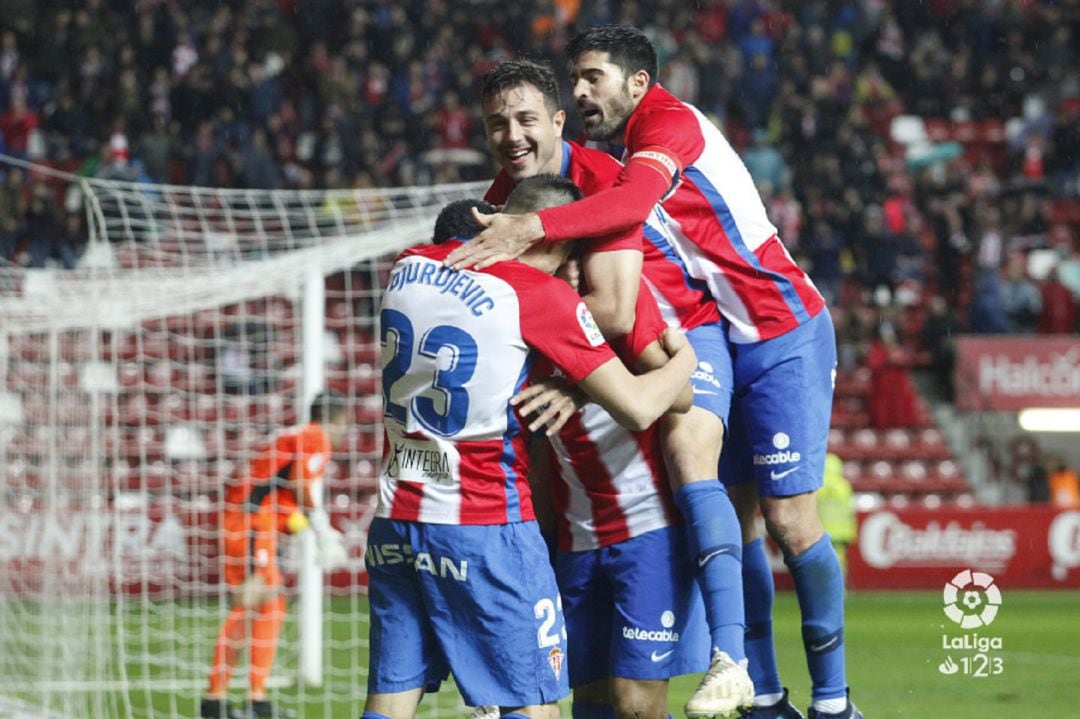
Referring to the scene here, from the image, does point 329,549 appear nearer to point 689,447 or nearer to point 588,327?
point 689,447

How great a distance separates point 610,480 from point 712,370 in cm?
51

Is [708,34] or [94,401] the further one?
[708,34]

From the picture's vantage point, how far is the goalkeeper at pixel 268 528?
915 cm

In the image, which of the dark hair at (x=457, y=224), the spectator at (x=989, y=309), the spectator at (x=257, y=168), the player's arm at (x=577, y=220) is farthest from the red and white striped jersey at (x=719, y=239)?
the spectator at (x=989, y=309)

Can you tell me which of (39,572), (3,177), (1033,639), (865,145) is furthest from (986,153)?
(39,572)

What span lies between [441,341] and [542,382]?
332 millimetres

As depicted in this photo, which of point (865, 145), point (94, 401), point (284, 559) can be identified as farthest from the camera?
point (865, 145)

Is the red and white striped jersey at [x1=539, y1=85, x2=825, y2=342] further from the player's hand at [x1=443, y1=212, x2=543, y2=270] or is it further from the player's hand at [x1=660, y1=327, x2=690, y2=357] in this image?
the player's hand at [x1=443, y1=212, x2=543, y2=270]

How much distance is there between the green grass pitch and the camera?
892 cm

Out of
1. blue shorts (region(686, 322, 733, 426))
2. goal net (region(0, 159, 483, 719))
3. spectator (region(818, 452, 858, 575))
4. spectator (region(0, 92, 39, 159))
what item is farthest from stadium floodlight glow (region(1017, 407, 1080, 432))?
blue shorts (region(686, 322, 733, 426))

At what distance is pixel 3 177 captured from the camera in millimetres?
18719

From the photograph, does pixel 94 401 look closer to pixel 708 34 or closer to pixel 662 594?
pixel 662 594

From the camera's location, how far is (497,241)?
435cm

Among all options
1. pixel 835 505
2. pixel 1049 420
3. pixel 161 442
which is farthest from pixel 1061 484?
pixel 161 442
